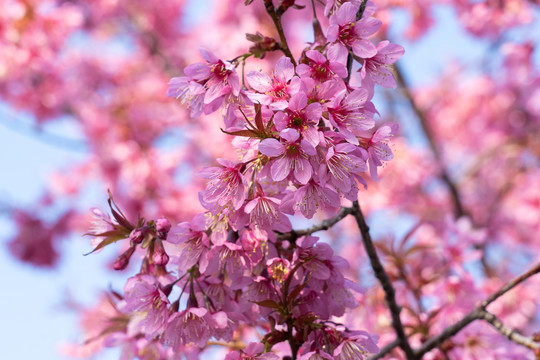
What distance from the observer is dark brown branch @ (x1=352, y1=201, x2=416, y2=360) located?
1379mm

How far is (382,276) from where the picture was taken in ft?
4.88

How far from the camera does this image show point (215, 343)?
5.16ft

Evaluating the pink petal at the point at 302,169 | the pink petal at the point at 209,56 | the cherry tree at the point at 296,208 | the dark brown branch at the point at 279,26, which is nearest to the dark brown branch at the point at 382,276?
the cherry tree at the point at 296,208

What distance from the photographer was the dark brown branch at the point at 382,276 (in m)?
1.38

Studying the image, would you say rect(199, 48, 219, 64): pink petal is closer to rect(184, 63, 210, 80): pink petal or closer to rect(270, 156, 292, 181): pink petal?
rect(184, 63, 210, 80): pink petal

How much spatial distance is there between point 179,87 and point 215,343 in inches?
32.5

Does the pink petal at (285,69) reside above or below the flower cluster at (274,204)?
above

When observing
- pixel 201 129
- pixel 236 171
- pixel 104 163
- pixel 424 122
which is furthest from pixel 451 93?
pixel 236 171

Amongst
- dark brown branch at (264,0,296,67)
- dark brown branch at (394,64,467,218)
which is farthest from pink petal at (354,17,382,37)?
dark brown branch at (394,64,467,218)

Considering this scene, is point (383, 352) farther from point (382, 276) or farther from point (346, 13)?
point (346, 13)

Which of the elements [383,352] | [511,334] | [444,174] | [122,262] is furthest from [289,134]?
[444,174]

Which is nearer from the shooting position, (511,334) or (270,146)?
(270,146)

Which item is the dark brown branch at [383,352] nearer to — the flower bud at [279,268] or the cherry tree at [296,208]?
the cherry tree at [296,208]

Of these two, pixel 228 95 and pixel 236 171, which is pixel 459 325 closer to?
pixel 236 171
